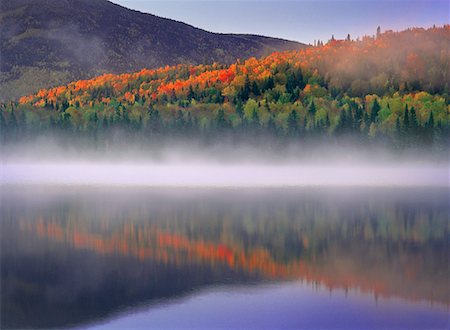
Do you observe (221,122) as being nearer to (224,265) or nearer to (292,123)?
(292,123)

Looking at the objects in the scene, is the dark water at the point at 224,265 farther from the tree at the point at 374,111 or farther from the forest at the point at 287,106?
the tree at the point at 374,111

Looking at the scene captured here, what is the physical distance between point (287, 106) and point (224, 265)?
370 feet

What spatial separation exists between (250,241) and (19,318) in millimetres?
16685

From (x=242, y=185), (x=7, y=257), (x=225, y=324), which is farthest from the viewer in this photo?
(x=242, y=185)

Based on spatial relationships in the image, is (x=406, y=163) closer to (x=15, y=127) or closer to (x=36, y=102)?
(x=15, y=127)

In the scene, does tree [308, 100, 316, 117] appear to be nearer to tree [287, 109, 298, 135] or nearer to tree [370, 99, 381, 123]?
tree [287, 109, 298, 135]

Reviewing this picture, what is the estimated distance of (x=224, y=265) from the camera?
34062 millimetres

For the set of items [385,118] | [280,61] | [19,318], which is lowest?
[19,318]

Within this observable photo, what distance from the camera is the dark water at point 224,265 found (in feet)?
86.4

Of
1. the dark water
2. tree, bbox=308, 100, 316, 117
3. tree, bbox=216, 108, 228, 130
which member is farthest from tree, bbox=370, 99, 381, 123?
the dark water

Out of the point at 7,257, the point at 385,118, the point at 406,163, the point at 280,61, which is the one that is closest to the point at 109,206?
the point at 7,257

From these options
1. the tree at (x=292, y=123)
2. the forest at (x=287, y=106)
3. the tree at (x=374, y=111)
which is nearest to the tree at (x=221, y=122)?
the forest at (x=287, y=106)

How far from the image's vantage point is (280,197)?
64688mm

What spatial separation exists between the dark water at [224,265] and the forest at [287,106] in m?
63.3
